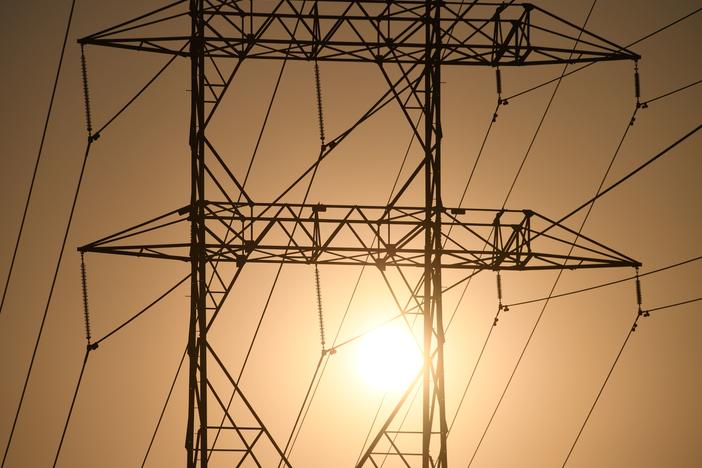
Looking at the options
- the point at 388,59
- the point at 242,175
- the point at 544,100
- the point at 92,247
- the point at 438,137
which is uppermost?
the point at 544,100

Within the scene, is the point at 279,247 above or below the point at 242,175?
below

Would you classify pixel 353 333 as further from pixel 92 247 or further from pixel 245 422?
pixel 92 247

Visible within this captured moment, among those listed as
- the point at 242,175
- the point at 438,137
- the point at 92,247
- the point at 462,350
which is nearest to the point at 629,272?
the point at 462,350

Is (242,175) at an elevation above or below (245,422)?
above

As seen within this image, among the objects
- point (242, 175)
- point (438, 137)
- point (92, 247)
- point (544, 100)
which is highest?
point (544, 100)

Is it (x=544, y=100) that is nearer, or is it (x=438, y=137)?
(x=438, y=137)

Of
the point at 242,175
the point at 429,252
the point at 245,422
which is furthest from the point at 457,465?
the point at 429,252

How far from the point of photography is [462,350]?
33.3 meters

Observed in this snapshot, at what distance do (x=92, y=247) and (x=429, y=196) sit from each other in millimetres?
5310

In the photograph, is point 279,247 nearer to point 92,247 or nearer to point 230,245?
point 230,245

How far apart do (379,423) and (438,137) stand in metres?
12.8

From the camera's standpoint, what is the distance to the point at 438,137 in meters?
21.7

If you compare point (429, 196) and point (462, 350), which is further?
point (462, 350)

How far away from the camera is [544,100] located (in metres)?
33.1
